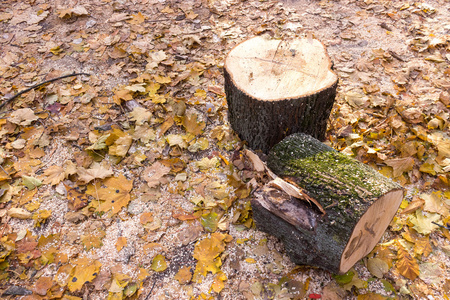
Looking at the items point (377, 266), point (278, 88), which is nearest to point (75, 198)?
point (278, 88)

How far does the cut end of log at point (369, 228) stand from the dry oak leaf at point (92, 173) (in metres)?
1.94

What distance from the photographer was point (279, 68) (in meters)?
2.38

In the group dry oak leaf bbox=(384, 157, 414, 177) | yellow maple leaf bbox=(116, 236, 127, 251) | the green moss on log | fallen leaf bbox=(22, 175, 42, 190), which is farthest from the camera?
fallen leaf bbox=(22, 175, 42, 190)

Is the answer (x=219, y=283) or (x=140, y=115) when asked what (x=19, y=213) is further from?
(x=219, y=283)

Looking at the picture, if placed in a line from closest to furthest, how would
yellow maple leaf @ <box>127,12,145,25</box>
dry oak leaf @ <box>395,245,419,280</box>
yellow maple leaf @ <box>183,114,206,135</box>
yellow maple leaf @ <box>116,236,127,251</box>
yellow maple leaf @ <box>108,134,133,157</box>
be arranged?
dry oak leaf @ <box>395,245,419,280</box>
yellow maple leaf @ <box>116,236,127,251</box>
yellow maple leaf @ <box>108,134,133,157</box>
yellow maple leaf @ <box>183,114,206,135</box>
yellow maple leaf @ <box>127,12,145,25</box>

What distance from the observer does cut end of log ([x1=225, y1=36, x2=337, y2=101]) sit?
2.23 m

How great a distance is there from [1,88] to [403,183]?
4191 mm

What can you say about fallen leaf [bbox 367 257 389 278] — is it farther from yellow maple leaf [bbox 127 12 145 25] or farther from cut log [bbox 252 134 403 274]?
yellow maple leaf [bbox 127 12 145 25]

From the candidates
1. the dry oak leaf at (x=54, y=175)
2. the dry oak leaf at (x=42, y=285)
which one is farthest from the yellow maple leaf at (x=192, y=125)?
the dry oak leaf at (x=42, y=285)

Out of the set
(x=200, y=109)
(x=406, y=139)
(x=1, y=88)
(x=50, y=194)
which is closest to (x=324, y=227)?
(x=406, y=139)

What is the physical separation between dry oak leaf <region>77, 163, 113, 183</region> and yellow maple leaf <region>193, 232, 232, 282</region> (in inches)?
40.5

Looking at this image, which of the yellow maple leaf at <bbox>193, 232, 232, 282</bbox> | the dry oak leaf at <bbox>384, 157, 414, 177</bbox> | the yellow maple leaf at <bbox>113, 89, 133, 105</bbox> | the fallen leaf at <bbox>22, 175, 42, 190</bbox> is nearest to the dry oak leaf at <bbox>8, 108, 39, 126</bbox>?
the fallen leaf at <bbox>22, 175, 42, 190</bbox>

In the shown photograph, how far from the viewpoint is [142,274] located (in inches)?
79.1

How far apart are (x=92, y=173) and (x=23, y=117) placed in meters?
1.17
